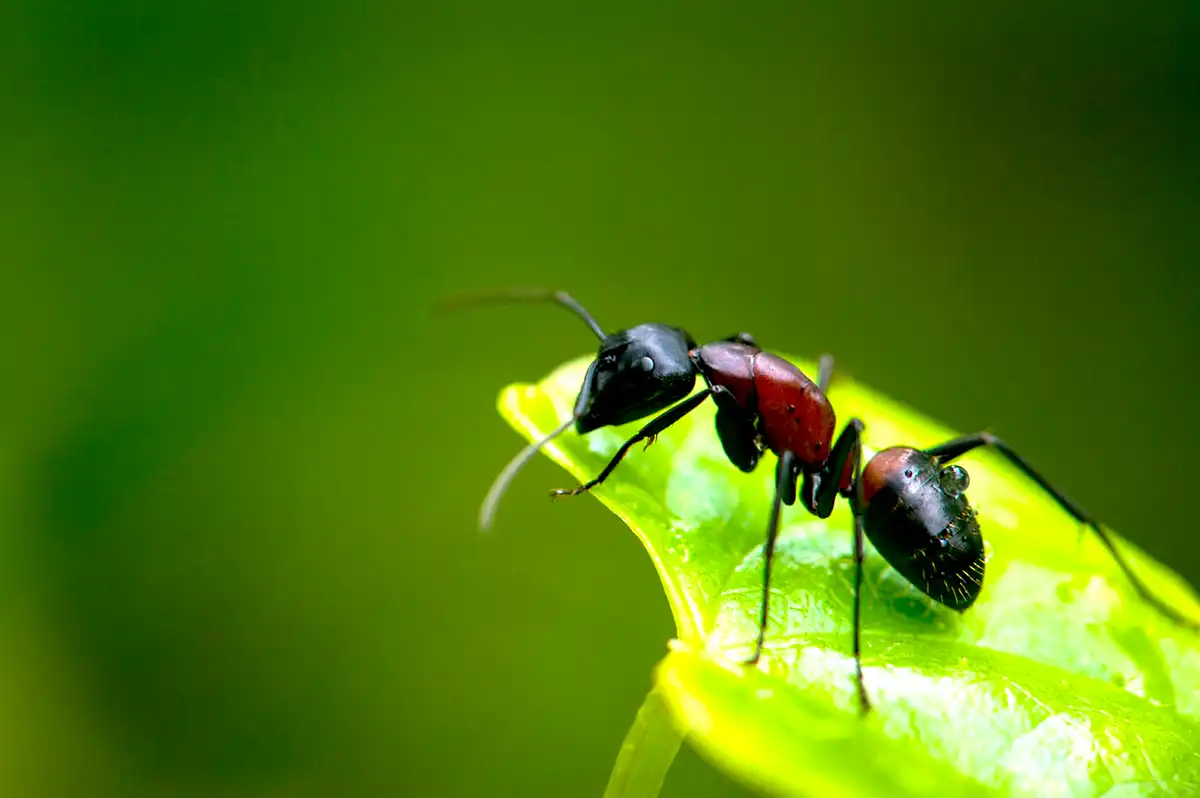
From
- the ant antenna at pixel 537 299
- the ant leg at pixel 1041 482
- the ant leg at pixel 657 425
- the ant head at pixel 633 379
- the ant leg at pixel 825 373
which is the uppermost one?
the ant antenna at pixel 537 299

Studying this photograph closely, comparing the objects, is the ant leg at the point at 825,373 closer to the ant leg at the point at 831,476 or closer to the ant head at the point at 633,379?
the ant leg at the point at 831,476

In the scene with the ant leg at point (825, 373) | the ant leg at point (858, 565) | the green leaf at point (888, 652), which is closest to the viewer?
the green leaf at point (888, 652)

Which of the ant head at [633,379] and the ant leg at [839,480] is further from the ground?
the ant head at [633,379]

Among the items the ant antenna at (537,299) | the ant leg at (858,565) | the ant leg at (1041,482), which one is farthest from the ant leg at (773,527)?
the ant antenna at (537,299)

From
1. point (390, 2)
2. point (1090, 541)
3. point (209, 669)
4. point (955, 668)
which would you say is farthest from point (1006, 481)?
point (390, 2)

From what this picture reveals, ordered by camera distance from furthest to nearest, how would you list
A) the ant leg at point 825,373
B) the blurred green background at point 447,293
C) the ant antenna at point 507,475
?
the blurred green background at point 447,293, the ant leg at point 825,373, the ant antenna at point 507,475

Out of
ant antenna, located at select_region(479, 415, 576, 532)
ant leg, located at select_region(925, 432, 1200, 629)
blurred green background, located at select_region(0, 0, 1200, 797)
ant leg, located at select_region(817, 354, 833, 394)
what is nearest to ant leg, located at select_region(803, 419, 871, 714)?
ant leg, located at select_region(925, 432, 1200, 629)

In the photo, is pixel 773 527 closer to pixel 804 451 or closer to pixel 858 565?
pixel 858 565
